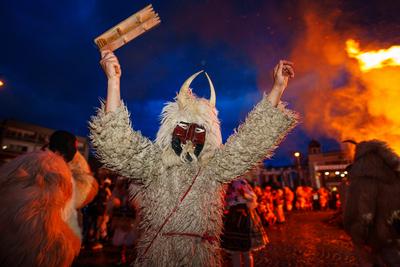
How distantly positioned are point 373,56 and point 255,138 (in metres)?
7.11

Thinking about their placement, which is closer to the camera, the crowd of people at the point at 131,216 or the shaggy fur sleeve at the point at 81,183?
the shaggy fur sleeve at the point at 81,183

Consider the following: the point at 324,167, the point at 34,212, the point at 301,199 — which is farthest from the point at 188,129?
the point at 324,167

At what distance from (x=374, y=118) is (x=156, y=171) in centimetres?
802

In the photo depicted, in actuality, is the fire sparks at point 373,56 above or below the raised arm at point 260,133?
above

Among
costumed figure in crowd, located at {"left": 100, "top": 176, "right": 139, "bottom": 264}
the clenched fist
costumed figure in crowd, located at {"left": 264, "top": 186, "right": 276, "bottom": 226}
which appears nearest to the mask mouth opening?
the clenched fist

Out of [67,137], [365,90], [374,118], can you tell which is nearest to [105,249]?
[67,137]

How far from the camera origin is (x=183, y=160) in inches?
73.9

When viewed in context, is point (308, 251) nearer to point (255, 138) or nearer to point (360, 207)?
point (360, 207)

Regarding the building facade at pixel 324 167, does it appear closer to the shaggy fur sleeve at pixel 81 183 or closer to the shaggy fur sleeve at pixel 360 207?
the shaggy fur sleeve at pixel 360 207

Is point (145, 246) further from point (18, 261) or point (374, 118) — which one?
point (374, 118)

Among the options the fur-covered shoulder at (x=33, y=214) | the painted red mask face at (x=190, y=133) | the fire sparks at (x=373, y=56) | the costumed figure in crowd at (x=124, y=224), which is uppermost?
the fire sparks at (x=373, y=56)

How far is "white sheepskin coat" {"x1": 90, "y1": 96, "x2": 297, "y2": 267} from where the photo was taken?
1618mm

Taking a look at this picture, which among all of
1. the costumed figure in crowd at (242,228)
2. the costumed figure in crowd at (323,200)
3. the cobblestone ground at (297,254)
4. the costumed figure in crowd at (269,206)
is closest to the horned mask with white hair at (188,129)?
the costumed figure in crowd at (242,228)

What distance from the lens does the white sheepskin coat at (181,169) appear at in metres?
1.62
